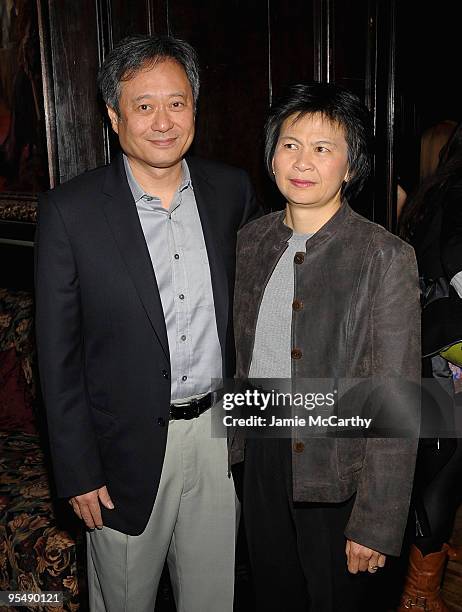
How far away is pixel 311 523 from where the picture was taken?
1853mm

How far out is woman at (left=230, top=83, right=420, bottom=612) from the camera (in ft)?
5.65

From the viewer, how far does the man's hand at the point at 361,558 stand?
5.81ft

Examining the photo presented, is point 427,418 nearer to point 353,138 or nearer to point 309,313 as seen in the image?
point 309,313

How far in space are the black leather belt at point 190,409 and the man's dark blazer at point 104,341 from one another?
0.05 metres

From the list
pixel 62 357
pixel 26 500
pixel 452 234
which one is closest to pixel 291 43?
pixel 452 234

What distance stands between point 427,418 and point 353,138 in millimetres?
986

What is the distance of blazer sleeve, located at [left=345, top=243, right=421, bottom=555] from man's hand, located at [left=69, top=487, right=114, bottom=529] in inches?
25.7

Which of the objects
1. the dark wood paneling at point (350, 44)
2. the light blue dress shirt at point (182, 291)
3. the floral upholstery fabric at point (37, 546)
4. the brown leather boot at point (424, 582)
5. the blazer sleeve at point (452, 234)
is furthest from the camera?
the dark wood paneling at point (350, 44)

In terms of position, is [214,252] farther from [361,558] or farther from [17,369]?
[17,369]

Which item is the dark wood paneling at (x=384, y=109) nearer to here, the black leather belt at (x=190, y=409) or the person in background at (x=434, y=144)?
the person in background at (x=434, y=144)

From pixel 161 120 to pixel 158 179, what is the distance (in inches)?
6.4

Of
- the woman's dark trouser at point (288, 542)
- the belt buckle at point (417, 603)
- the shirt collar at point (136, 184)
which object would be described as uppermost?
the shirt collar at point (136, 184)

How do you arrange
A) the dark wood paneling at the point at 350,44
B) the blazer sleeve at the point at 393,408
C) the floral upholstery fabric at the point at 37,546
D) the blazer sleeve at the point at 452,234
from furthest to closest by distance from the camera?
the dark wood paneling at the point at 350,44
the floral upholstery fabric at the point at 37,546
the blazer sleeve at the point at 452,234
the blazer sleeve at the point at 393,408

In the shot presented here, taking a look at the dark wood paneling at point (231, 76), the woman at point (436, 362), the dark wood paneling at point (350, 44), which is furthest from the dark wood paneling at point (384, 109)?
the woman at point (436, 362)
